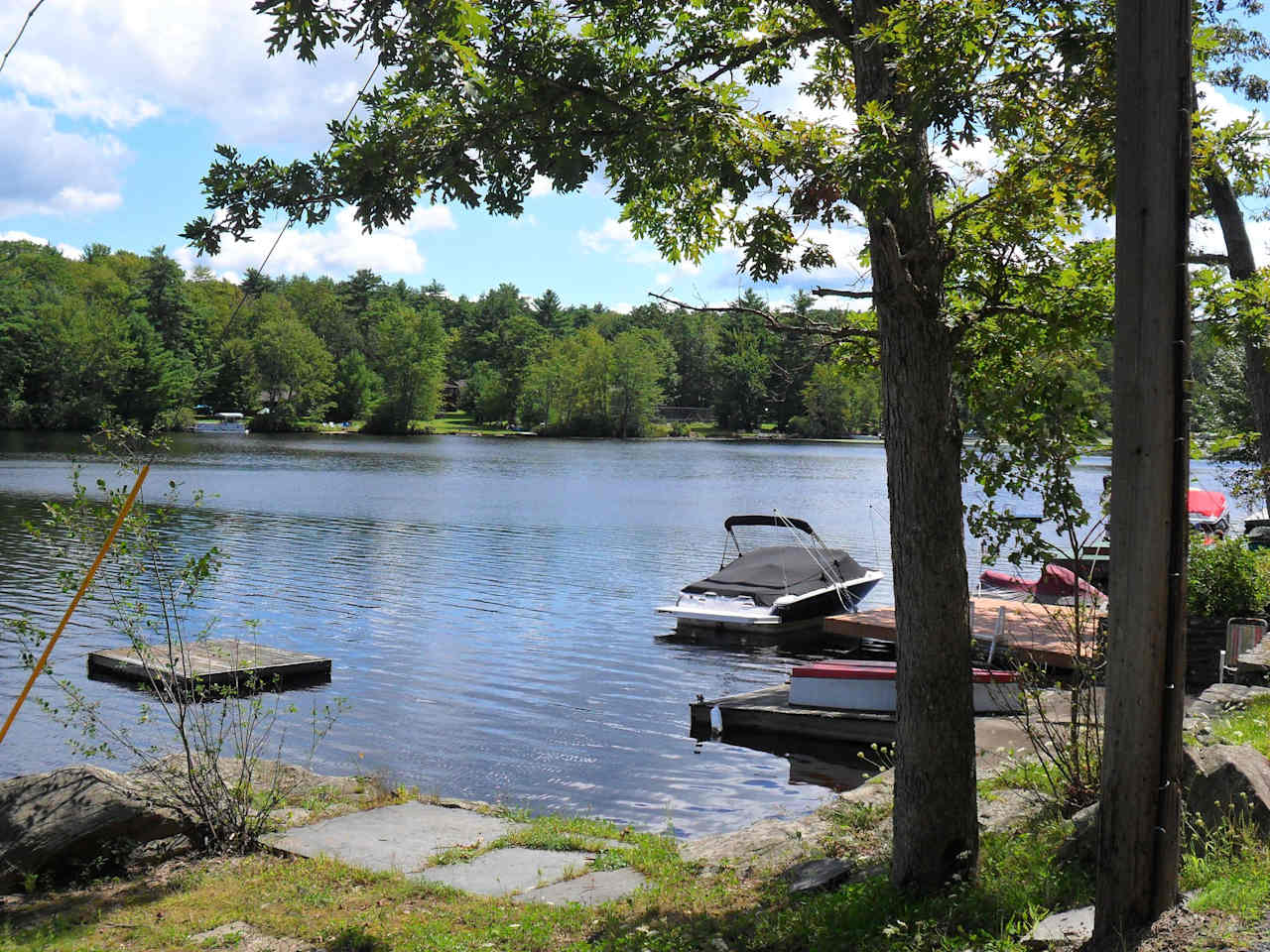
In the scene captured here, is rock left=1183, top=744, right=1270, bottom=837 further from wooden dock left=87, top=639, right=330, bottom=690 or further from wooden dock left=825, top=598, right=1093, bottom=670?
wooden dock left=87, top=639, right=330, bottom=690

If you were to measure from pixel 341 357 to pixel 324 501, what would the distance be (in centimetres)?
8494

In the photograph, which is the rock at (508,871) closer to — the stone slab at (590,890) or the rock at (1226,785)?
the stone slab at (590,890)

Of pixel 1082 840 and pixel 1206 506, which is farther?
pixel 1206 506

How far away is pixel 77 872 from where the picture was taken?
6.92m

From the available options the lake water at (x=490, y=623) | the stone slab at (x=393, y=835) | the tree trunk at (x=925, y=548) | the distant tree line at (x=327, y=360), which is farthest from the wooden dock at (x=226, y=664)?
the distant tree line at (x=327, y=360)

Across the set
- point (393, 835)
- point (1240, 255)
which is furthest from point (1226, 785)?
point (1240, 255)

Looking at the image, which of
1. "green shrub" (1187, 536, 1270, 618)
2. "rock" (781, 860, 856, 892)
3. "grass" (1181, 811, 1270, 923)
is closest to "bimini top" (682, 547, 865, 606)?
"green shrub" (1187, 536, 1270, 618)

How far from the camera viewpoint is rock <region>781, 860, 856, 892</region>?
19.6 ft

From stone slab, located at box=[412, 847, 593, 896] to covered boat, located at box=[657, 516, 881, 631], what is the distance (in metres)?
14.5

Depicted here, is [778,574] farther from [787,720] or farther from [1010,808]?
[1010,808]

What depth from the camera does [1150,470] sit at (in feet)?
13.8

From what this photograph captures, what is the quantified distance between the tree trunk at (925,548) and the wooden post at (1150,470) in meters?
1.26

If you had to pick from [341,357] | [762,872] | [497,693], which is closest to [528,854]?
[762,872]

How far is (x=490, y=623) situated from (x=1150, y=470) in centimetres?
1901
